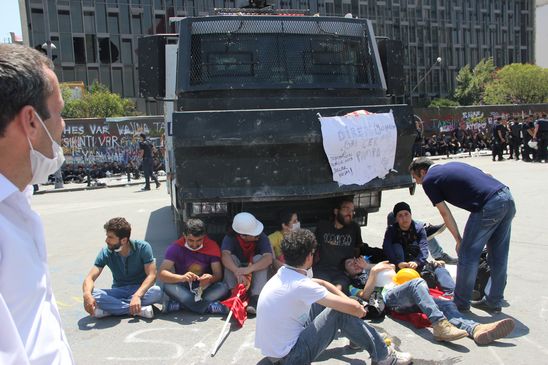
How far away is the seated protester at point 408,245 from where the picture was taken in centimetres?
526

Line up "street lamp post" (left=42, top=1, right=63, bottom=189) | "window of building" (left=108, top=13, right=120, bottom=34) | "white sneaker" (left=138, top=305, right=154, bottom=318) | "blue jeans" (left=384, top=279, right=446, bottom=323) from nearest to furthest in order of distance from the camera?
"blue jeans" (left=384, top=279, right=446, bottom=323), "white sneaker" (left=138, top=305, right=154, bottom=318), "street lamp post" (left=42, top=1, right=63, bottom=189), "window of building" (left=108, top=13, right=120, bottom=34)

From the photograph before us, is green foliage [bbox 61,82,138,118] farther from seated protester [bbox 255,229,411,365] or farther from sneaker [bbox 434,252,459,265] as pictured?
seated protester [bbox 255,229,411,365]

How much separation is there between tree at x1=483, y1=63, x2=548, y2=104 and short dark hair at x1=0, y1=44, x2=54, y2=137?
52361mm

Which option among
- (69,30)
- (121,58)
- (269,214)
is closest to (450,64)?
(121,58)

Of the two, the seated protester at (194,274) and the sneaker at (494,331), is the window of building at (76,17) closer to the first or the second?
the seated protester at (194,274)

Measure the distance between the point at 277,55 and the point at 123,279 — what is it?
2974 millimetres

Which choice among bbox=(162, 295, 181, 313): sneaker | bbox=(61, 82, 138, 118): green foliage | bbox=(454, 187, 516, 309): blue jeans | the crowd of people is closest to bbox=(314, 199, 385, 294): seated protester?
bbox=(454, 187, 516, 309): blue jeans

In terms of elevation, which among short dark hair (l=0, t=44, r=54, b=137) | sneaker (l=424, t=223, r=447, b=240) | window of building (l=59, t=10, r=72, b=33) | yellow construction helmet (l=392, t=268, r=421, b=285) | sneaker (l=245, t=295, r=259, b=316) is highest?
window of building (l=59, t=10, r=72, b=33)

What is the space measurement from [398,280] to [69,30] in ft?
163

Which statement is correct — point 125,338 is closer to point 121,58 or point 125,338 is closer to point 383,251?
point 383,251

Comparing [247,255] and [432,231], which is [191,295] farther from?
[432,231]

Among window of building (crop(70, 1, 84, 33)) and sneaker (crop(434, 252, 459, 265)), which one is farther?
window of building (crop(70, 1, 84, 33))

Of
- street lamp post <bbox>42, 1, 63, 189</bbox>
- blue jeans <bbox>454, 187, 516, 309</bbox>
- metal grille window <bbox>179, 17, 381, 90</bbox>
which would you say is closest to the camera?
blue jeans <bbox>454, 187, 516, 309</bbox>

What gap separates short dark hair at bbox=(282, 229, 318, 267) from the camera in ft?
11.7
